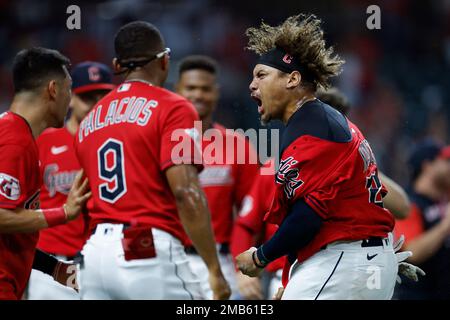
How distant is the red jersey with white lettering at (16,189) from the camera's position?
4547mm

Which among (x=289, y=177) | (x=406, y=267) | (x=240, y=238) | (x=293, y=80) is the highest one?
(x=293, y=80)

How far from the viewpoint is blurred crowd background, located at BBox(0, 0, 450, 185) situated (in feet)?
38.1

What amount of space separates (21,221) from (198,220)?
0.98m

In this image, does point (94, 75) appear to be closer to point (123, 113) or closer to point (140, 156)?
point (123, 113)

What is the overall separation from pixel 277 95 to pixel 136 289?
134cm

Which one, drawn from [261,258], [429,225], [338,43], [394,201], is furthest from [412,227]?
[338,43]

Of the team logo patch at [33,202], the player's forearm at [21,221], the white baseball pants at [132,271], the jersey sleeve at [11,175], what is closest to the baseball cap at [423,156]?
the white baseball pants at [132,271]

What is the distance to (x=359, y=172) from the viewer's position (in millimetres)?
4125

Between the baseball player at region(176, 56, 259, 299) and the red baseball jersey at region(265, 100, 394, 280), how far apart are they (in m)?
2.46

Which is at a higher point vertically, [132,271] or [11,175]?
[11,175]

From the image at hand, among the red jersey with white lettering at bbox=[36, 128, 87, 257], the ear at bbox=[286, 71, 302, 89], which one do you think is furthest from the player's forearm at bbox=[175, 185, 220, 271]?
the red jersey with white lettering at bbox=[36, 128, 87, 257]

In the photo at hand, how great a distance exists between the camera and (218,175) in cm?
673

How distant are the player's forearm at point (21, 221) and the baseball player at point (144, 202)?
329mm

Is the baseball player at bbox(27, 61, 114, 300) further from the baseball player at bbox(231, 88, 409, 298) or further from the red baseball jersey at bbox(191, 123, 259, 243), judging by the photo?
the baseball player at bbox(231, 88, 409, 298)
